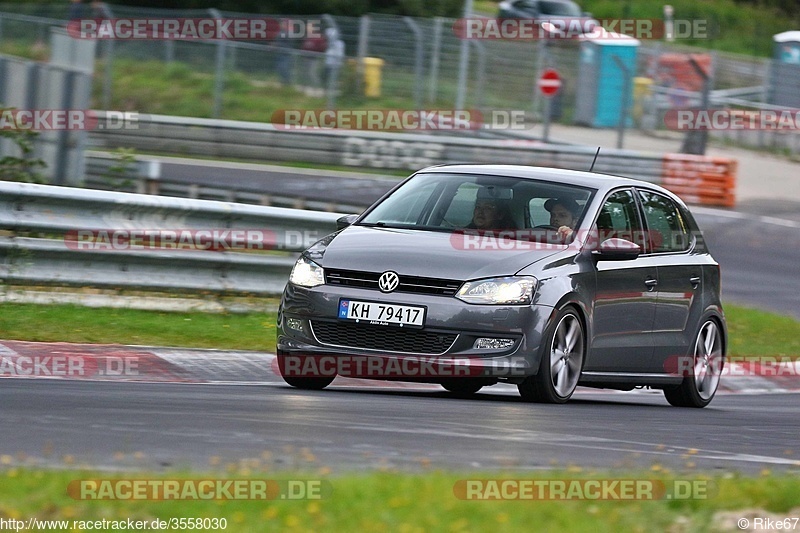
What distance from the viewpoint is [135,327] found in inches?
464

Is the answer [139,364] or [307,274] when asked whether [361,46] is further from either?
[307,274]

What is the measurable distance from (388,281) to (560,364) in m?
1.27

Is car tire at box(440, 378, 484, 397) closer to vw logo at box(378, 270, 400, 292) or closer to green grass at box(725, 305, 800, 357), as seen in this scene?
vw logo at box(378, 270, 400, 292)

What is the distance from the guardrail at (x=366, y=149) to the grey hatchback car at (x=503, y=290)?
15.5m

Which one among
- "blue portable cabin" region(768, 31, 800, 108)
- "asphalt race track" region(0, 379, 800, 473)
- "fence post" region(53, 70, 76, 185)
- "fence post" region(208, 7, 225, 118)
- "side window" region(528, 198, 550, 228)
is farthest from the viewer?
"blue portable cabin" region(768, 31, 800, 108)

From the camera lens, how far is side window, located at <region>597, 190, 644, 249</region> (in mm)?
10289

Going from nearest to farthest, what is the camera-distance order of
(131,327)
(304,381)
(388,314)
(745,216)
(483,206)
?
(388,314), (304,381), (483,206), (131,327), (745,216)

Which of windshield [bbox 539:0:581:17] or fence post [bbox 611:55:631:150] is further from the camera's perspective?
windshield [bbox 539:0:581:17]

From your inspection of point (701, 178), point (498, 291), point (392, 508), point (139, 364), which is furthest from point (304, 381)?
point (701, 178)

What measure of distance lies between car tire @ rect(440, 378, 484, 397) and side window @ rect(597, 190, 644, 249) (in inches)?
50.9

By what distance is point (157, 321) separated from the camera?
479 inches

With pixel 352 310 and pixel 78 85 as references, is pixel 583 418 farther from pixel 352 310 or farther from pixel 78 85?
pixel 78 85

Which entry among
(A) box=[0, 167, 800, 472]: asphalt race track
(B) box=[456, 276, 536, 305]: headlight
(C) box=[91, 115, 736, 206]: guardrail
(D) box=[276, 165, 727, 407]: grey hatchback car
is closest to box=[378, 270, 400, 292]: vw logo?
(D) box=[276, 165, 727, 407]: grey hatchback car

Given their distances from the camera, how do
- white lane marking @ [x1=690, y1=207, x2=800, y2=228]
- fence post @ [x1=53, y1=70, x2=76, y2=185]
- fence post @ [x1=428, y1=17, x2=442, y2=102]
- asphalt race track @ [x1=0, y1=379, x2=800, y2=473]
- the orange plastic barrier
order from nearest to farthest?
asphalt race track @ [x1=0, y1=379, x2=800, y2=473]
fence post @ [x1=53, y1=70, x2=76, y2=185]
white lane marking @ [x1=690, y1=207, x2=800, y2=228]
the orange plastic barrier
fence post @ [x1=428, y1=17, x2=442, y2=102]
